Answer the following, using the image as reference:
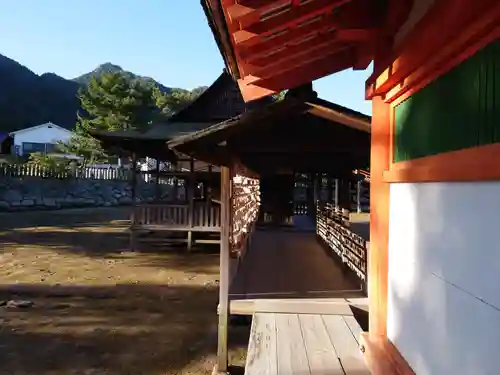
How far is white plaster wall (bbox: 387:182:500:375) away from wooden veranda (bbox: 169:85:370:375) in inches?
52.4

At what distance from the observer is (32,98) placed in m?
65.6

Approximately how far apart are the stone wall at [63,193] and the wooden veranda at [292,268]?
19613mm

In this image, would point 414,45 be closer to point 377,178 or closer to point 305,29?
point 305,29

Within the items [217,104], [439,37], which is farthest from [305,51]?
[217,104]

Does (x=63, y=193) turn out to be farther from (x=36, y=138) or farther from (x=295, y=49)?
(x=295, y=49)

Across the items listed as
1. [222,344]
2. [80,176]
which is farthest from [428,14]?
[80,176]

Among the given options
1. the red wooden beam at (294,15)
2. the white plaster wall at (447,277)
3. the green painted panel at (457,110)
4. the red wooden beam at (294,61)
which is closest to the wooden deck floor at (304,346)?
the white plaster wall at (447,277)

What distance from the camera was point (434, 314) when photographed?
2264 millimetres

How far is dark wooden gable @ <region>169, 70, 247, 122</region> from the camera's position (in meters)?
17.0

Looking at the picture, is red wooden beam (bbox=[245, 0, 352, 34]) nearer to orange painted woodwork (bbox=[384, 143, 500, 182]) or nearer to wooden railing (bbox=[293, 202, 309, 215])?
orange painted woodwork (bbox=[384, 143, 500, 182])

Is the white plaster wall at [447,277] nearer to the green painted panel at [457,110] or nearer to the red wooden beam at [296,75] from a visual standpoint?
A: the green painted panel at [457,110]

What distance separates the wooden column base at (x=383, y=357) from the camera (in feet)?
8.94

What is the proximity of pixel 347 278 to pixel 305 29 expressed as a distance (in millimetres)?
4682

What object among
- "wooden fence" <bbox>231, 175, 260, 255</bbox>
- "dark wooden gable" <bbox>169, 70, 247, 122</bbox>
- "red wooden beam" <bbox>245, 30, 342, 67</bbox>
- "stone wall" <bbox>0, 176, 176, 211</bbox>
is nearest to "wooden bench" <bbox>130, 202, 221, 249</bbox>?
"wooden fence" <bbox>231, 175, 260, 255</bbox>
